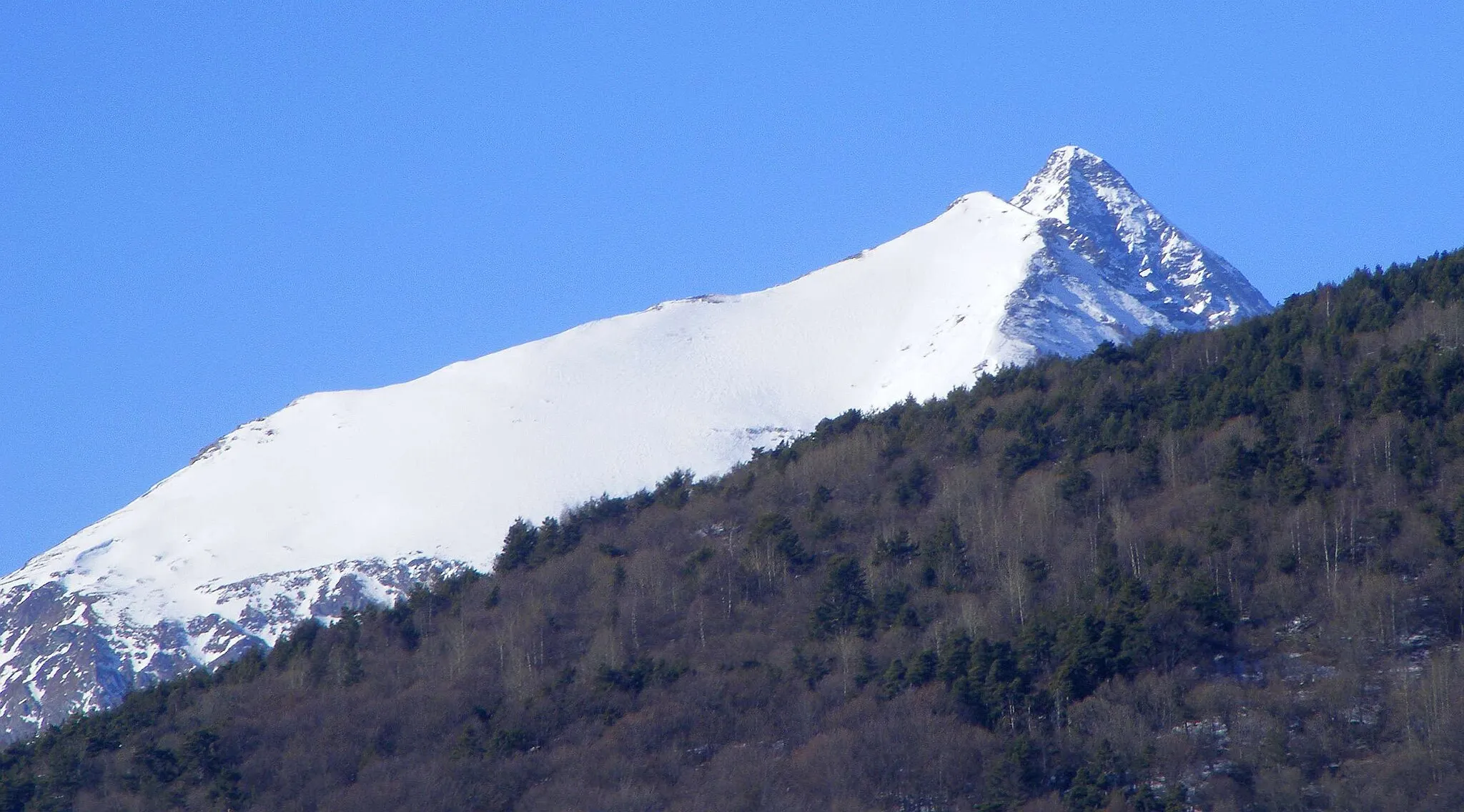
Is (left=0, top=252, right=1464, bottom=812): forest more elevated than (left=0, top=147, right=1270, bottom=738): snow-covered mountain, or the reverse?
(left=0, top=147, right=1270, bottom=738): snow-covered mountain

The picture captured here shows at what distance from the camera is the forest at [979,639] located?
50.8 m

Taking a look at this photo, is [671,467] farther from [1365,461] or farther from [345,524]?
[1365,461]

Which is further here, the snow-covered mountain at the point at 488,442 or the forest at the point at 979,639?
the snow-covered mountain at the point at 488,442

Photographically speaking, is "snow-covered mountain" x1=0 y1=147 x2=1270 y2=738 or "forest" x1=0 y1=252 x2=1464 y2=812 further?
"snow-covered mountain" x1=0 y1=147 x2=1270 y2=738

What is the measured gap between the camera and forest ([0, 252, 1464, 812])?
5081cm

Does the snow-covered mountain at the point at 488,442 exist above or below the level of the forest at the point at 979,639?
above

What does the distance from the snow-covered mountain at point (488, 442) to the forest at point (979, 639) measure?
5043cm

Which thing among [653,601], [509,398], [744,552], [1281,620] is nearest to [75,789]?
[653,601]

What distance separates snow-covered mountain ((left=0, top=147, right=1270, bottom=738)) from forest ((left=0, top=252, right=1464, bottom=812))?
50.4 metres

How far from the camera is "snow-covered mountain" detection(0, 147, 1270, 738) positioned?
12250cm

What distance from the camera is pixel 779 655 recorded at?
6159 cm

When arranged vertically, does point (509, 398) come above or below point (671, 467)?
above

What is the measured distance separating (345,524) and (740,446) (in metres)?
30.6

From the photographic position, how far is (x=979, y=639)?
5719cm
